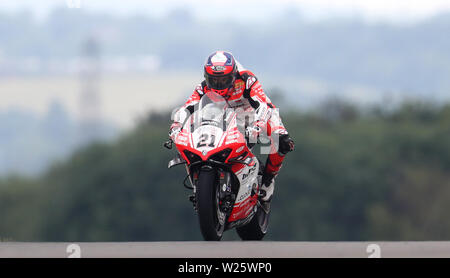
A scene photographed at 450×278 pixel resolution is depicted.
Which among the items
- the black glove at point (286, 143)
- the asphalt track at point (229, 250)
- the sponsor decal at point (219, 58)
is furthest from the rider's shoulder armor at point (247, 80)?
the asphalt track at point (229, 250)

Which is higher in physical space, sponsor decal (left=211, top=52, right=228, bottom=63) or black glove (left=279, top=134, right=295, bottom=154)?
sponsor decal (left=211, top=52, right=228, bottom=63)

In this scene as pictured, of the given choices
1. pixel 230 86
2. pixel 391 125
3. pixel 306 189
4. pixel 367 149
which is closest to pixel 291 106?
pixel 391 125

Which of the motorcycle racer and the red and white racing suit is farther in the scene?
the red and white racing suit

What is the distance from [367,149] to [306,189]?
11491mm

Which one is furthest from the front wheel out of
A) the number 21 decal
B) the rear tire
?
the rear tire

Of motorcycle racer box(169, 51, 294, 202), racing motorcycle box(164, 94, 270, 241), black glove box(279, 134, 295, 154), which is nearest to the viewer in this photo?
racing motorcycle box(164, 94, 270, 241)

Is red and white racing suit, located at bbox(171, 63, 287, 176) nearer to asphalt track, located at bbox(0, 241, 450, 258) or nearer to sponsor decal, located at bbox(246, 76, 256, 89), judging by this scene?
sponsor decal, located at bbox(246, 76, 256, 89)

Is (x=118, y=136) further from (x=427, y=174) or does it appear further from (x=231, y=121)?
(x=231, y=121)

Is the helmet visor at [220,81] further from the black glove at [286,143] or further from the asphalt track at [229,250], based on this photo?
the asphalt track at [229,250]

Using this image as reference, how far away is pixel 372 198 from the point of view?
282 feet

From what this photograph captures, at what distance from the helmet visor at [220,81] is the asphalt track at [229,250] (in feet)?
7.28

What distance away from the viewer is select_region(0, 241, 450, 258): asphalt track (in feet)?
33.5

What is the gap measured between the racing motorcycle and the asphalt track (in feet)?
2.40
